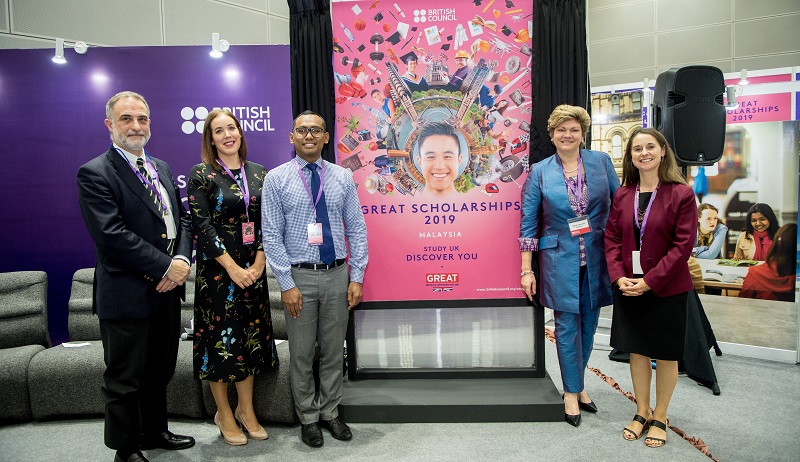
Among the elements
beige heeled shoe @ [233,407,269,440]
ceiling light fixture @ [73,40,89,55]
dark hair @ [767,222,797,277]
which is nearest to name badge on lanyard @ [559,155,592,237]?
beige heeled shoe @ [233,407,269,440]

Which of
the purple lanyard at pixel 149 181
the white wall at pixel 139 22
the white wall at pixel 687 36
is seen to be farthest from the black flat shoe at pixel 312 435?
→ the white wall at pixel 687 36

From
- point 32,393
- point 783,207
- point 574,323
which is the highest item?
point 783,207

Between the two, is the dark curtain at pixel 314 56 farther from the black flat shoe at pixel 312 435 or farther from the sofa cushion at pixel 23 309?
the sofa cushion at pixel 23 309

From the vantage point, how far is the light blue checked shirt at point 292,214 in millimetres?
2691

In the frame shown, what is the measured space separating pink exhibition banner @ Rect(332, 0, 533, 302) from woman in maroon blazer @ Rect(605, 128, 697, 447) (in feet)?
2.24

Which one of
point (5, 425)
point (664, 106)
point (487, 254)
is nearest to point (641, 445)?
point (487, 254)

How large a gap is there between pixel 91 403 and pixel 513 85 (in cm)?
323

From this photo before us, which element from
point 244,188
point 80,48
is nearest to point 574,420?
point 244,188

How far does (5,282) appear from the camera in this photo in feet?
11.5

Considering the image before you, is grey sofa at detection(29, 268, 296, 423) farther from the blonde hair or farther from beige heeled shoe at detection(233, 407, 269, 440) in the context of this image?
the blonde hair

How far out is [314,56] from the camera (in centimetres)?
325

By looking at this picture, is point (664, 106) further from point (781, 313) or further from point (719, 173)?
point (781, 313)

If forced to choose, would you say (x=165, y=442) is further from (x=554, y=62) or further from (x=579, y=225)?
(x=554, y=62)

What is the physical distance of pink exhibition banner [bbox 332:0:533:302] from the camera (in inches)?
126
